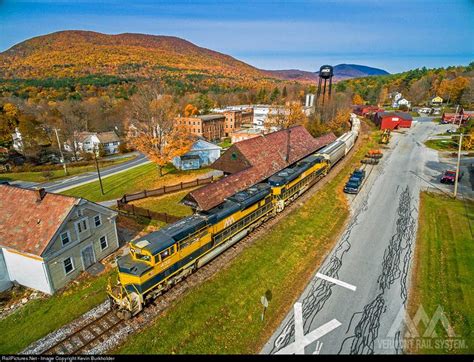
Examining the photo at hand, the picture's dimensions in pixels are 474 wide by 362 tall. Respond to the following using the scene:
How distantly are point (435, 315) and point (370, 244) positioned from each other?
26.0 ft

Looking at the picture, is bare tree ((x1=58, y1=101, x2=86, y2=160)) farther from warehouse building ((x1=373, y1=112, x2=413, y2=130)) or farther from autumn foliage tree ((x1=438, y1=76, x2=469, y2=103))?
autumn foliage tree ((x1=438, y1=76, x2=469, y2=103))

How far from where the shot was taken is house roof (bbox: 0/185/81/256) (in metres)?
19.0

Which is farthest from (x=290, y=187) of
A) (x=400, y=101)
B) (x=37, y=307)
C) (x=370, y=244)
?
(x=400, y=101)

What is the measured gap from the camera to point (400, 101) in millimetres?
136000

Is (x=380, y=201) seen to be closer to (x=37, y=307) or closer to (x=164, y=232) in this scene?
(x=164, y=232)

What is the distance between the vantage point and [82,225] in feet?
69.5

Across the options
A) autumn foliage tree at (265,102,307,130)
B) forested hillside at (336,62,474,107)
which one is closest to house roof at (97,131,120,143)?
autumn foliage tree at (265,102,307,130)

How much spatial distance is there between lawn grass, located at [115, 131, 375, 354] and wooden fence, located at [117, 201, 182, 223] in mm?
10433

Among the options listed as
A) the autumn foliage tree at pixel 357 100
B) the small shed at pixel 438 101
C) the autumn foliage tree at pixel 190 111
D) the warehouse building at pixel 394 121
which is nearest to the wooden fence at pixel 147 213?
the warehouse building at pixel 394 121

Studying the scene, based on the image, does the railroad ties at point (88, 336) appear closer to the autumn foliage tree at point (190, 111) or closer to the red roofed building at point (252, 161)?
the red roofed building at point (252, 161)

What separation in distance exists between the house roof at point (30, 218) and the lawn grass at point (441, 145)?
217ft

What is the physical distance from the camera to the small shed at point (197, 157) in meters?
50.2

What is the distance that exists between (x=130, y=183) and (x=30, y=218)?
2395cm

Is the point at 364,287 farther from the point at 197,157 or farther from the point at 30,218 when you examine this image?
the point at 197,157
